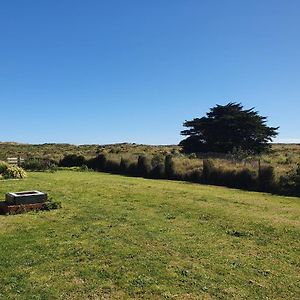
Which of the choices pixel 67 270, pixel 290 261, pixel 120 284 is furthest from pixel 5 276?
pixel 290 261

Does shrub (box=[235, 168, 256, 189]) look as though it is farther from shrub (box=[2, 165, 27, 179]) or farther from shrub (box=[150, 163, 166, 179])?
shrub (box=[2, 165, 27, 179])

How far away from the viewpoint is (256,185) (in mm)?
21547

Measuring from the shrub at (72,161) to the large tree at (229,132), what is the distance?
12.3 metres

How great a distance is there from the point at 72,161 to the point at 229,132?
16.1 meters

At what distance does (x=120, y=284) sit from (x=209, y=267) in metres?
1.63

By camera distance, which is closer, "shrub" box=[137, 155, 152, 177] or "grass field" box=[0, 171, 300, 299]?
"grass field" box=[0, 171, 300, 299]

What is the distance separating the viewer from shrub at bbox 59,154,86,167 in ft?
132

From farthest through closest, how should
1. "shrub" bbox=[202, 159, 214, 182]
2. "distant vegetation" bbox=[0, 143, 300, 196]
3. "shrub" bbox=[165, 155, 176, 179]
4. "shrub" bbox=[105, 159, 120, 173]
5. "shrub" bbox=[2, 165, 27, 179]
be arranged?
1. "shrub" bbox=[105, 159, 120, 173]
2. "shrub" bbox=[165, 155, 176, 179]
3. "shrub" bbox=[202, 159, 214, 182]
4. "shrub" bbox=[2, 165, 27, 179]
5. "distant vegetation" bbox=[0, 143, 300, 196]

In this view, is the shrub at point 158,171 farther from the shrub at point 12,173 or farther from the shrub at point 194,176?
the shrub at point 12,173

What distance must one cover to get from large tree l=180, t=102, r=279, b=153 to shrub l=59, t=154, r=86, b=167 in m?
12.3

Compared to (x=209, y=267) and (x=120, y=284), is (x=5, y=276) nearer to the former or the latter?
(x=120, y=284)

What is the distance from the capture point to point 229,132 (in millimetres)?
44000

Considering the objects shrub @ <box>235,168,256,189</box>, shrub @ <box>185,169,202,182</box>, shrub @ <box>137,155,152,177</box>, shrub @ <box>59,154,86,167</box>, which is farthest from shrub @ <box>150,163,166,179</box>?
shrub @ <box>59,154,86,167</box>

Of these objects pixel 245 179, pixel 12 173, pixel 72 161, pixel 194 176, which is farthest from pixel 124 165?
pixel 245 179
